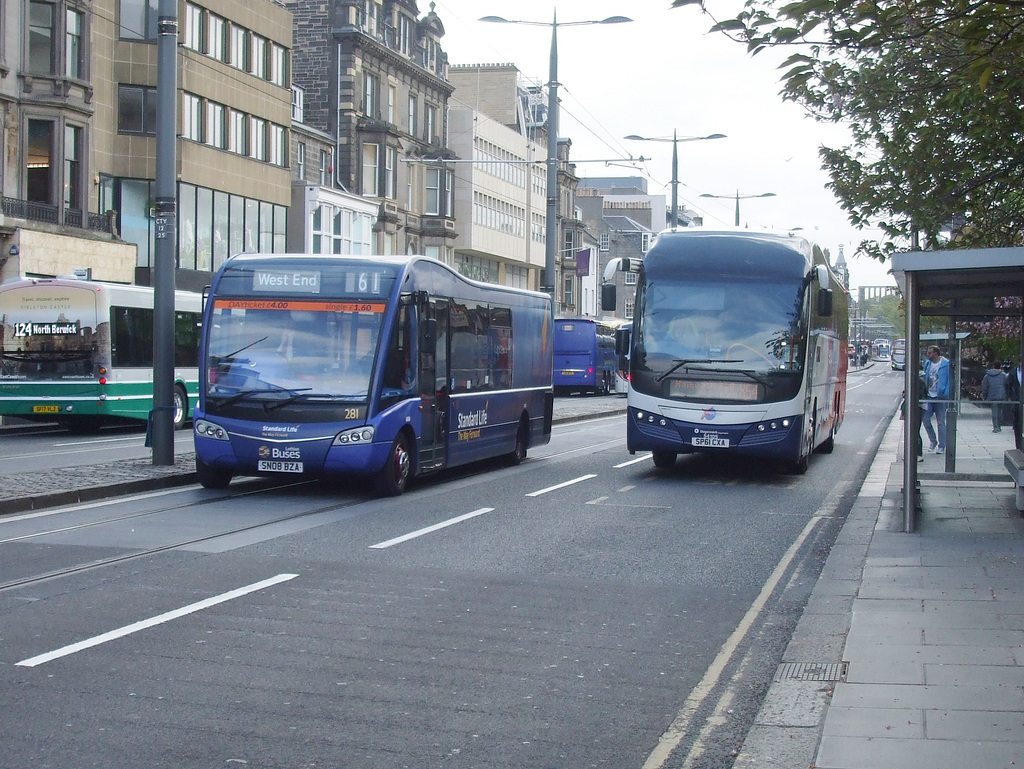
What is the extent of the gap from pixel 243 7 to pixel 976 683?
43.1 metres

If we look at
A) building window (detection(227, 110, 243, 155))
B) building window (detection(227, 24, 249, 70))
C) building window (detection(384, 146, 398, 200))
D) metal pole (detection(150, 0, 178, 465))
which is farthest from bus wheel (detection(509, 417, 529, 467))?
building window (detection(384, 146, 398, 200))

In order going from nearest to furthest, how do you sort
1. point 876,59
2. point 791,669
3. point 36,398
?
1. point 791,669
2. point 876,59
3. point 36,398

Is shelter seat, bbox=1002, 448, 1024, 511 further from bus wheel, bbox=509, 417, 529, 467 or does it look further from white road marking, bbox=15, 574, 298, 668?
bus wheel, bbox=509, 417, 529, 467

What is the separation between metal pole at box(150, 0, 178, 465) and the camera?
16.2m

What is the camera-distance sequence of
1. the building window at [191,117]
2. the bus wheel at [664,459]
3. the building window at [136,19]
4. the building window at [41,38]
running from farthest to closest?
the building window at [191,117] → the building window at [136,19] → the building window at [41,38] → the bus wheel at [664,459]

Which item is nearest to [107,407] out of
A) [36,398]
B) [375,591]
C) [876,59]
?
[36,398]

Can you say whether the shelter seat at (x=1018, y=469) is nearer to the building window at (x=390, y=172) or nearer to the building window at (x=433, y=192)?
the building window at (x=390, y=172)

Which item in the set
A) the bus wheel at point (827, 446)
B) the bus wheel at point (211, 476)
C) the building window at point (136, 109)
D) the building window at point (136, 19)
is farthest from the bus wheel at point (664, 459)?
the building window at point (136, 19)

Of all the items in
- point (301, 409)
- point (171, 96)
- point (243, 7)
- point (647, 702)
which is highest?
point (243, 7)

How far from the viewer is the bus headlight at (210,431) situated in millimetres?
14836

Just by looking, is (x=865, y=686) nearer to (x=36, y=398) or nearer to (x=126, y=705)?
(x=126, y=705)

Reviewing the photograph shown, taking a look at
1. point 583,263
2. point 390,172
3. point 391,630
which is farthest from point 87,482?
point 390,172

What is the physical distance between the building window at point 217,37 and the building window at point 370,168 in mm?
15965

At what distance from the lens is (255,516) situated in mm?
13133
